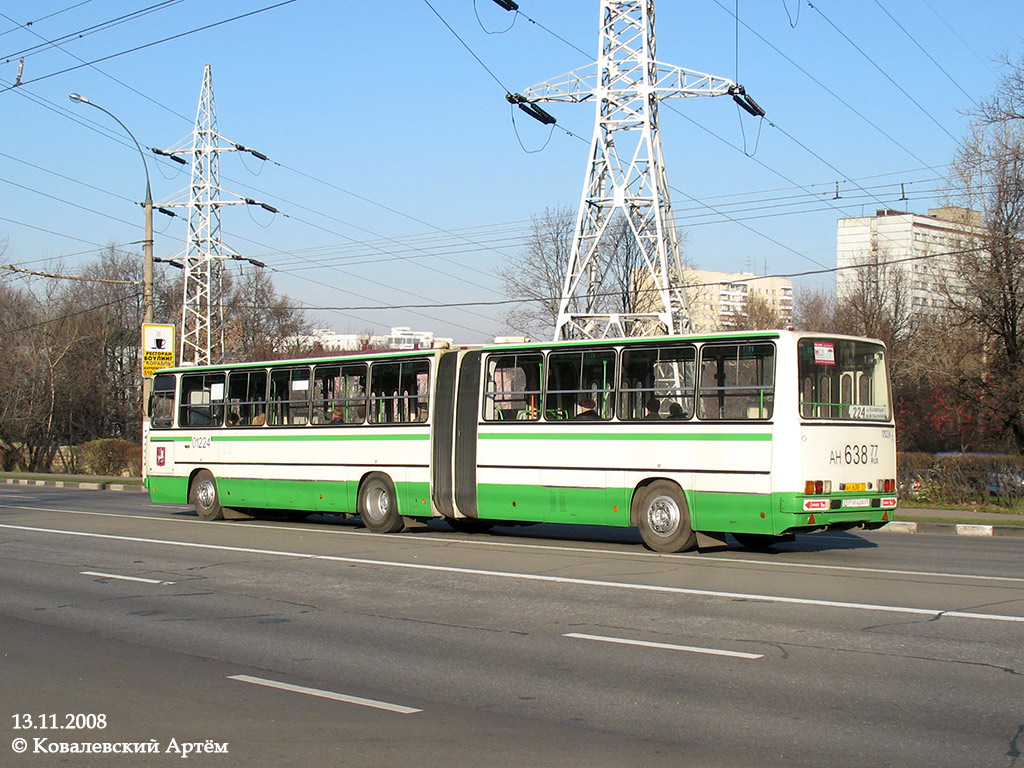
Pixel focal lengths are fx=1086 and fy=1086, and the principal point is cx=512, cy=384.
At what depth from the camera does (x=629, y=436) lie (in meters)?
15.5

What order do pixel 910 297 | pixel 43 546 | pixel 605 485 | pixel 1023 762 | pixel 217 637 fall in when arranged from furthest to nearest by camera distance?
pixel 910 297 < pixel 43 546 < pixel 605 485 < pixel 217 637 < pixel 1023 762

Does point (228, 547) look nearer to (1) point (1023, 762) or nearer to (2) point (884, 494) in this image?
(2) point (884, 494)

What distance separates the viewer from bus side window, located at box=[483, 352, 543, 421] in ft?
55.0

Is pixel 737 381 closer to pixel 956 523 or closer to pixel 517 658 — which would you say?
pixel 517 658

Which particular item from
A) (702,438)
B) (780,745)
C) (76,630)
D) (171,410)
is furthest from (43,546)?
(780,745)

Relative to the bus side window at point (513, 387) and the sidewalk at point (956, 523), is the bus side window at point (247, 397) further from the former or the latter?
the sidewalk at point (956, 523)

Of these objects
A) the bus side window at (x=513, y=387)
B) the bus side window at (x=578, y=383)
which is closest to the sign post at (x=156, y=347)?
the bus side window at (x=513, y=387)

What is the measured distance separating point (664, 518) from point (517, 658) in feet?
23.5

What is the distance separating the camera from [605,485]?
15.7 meters

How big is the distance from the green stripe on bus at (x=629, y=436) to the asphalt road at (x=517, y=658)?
63.5 inches

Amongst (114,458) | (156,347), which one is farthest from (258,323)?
(156,347)

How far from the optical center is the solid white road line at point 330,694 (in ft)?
22.2

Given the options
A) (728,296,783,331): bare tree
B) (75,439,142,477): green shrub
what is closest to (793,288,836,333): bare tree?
(728,296,783,331): bare tree

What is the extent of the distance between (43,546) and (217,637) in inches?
346
